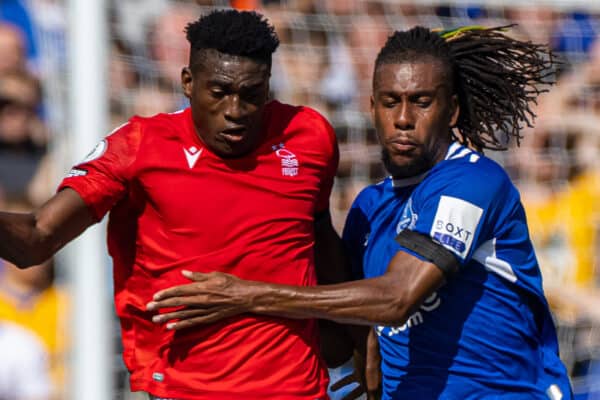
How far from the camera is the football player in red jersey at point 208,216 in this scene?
10.2 ft

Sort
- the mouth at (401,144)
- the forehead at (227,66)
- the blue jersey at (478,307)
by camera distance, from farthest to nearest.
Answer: the mouth at (401,144)
the blue jersey at (478,307)
the forehead at (227,66)

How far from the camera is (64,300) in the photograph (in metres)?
5.46

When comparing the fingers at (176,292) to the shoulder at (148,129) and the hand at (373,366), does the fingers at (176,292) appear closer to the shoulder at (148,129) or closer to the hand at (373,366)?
the shoulder at (148,129)

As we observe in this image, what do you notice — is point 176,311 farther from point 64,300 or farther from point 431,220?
point 64,300

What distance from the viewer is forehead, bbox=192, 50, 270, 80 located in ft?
10.1

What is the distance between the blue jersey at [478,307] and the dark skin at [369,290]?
0.11m

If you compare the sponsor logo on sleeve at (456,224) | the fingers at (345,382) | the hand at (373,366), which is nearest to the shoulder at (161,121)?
the sponsor logo on sleeve at (456,224)

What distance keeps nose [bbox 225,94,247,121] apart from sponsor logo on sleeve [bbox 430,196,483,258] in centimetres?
69

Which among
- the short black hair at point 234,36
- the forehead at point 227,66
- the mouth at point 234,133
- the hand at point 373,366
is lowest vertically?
the hand at point 373,366

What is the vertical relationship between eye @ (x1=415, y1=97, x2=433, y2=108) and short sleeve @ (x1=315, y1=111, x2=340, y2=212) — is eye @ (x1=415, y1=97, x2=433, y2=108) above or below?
above

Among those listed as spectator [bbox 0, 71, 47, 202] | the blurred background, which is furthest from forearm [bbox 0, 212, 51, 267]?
spectator [bbox 0, 71, 47, 202]

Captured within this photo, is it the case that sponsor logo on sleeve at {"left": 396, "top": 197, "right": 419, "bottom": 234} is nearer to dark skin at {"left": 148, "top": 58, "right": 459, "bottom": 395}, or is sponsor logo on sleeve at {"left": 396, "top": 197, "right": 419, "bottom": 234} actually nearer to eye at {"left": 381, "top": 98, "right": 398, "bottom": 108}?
dark skin at {"left": 148, "top": 58, "right": 459, "bottom": 395}

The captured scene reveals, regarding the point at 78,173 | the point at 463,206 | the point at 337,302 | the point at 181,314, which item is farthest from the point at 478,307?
the point at 78,173

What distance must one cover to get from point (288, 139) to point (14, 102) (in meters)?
3.02
